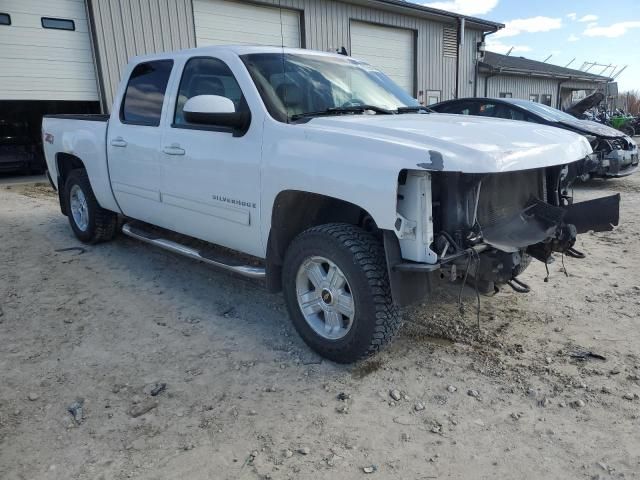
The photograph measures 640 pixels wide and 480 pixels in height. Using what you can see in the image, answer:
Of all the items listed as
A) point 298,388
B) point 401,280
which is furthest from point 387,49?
point 298,388

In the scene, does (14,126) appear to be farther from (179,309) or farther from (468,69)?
(468,69)

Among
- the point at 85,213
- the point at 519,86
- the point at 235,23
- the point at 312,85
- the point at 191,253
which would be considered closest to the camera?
the point at 312,85

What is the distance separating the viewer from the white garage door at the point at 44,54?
1060cm

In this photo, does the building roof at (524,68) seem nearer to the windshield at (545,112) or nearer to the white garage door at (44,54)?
the windshield at (545,112)

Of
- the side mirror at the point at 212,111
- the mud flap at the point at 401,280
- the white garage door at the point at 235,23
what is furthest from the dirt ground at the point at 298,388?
the white garage door at the point at 235,23

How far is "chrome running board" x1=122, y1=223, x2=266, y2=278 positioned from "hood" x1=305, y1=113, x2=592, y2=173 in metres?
1.12

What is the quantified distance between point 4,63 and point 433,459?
11747 mm

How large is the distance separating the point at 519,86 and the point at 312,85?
77.4 ft

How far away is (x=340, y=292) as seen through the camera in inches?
127

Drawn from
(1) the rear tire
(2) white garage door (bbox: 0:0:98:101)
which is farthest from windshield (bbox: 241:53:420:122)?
(2) white garage door (bbox: 0:0:98:101)

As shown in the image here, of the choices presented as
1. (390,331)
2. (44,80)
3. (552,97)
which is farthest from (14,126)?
(552,97)

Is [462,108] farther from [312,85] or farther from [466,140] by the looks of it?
[466,140]

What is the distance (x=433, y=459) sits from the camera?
7.99ft

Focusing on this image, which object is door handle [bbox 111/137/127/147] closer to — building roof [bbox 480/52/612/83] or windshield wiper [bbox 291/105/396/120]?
windshield wiper [bbox 291/105/396/120]
